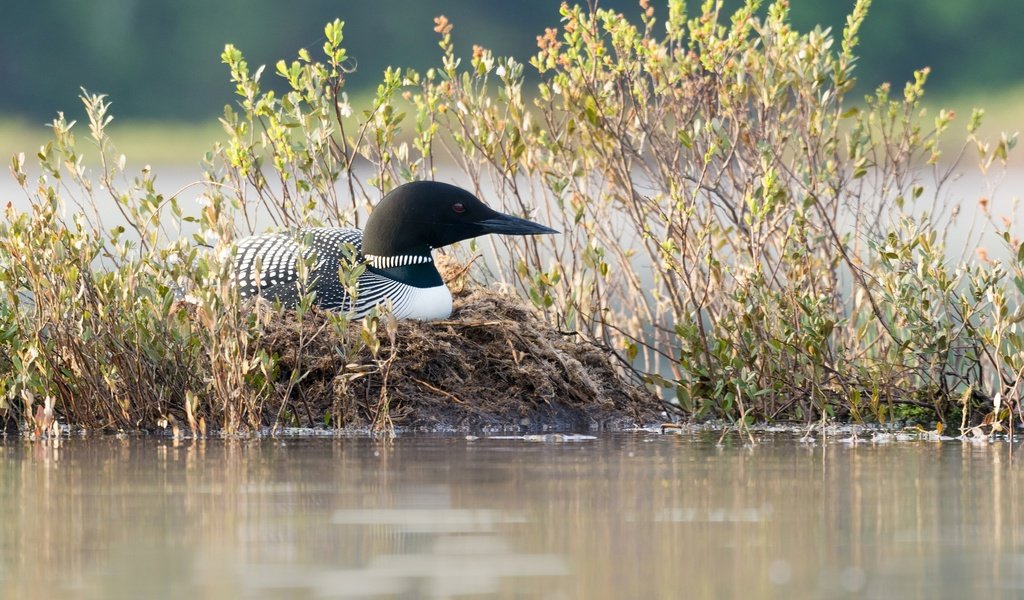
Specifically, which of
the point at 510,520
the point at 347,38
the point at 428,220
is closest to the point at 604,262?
the point at 428,220

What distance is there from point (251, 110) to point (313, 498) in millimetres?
3728

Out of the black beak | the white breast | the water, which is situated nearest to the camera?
the water

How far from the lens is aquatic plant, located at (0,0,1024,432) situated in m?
7.60

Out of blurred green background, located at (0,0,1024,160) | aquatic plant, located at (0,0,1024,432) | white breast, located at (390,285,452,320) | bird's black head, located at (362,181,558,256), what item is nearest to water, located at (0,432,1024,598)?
→ aquatic plant, located at (0,0,1024,432)

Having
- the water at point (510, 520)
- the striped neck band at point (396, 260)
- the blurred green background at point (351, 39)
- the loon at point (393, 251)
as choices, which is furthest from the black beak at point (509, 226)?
the blurred green background at point (351, 39)

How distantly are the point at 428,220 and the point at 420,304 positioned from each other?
48 cm

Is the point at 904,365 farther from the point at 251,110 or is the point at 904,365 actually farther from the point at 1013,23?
the point at 1013,23

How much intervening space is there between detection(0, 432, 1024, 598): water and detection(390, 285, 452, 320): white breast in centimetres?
115

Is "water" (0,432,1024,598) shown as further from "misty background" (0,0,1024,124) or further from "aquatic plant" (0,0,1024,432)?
"misty background" (0,0,1024,124)

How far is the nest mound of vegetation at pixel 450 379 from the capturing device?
7707 mm

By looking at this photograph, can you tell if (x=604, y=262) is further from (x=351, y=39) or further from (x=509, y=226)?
(x=351, y=39)

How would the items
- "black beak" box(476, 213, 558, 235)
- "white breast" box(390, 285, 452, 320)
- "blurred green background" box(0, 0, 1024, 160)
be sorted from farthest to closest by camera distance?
"blurred green background" box(0, 0, 1024, 160) < "black beak" box(476, 213, 558, 235) < "white breast" box(390, 285, 452, 320)

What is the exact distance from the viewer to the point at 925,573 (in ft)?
13.6

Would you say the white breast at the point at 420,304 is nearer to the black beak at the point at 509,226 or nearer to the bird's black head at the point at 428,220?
the bird's black head at the point at 428,220
